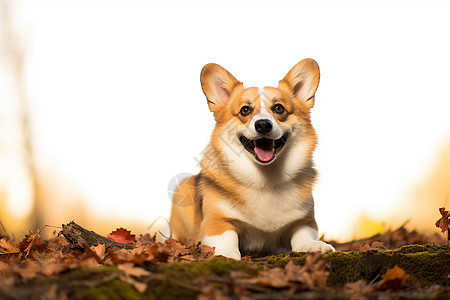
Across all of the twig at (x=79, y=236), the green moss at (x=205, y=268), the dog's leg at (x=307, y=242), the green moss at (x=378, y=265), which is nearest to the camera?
the green moss at (x=205, y=268)

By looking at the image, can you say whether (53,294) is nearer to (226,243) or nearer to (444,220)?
(226,243)

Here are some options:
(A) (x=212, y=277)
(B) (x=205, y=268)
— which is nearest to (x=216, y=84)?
(B) (x=205, y=268)

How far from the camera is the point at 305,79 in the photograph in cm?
352

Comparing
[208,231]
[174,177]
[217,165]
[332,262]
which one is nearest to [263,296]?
[332,262]

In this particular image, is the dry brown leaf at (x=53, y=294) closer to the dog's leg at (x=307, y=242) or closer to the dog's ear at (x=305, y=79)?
the dog's leg at (x=307, y=242)

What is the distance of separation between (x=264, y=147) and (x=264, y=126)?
24 centimetres

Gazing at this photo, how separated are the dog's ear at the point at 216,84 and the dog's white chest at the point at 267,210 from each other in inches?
32.8

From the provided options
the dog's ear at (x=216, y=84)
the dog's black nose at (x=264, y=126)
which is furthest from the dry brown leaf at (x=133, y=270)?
the dog's ear at (x=216, y=84)

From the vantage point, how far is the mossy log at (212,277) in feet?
5.27

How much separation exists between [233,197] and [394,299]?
1.67 meters

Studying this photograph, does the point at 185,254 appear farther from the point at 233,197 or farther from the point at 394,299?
the point at 394,299

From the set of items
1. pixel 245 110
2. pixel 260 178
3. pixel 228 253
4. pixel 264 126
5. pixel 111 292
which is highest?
pixel 245 110

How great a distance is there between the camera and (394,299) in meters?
1.64

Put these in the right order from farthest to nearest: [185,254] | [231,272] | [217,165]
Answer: [217,165]
[185,254]
[231,272]
